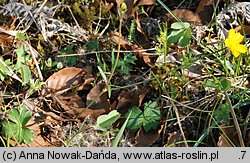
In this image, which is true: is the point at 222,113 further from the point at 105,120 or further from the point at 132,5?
the point at 132,5

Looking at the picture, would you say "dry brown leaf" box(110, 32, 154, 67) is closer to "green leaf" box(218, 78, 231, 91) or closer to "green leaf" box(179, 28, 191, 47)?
"green leaf" box(179, 28, 191, 47)


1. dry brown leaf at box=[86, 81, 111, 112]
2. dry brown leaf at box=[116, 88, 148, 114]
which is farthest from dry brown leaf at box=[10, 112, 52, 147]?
dry brown leaf at box=[116, 88, 148, 114]

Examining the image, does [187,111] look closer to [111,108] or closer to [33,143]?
[111,108]

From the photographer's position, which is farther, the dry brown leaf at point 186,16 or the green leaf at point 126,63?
the dry brown leaf at point 186,16

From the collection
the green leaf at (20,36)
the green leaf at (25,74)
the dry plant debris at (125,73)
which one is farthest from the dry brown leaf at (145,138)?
the green leaf at (20,36)

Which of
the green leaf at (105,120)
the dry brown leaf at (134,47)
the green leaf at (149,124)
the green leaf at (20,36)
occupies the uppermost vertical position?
the green leaf at (20,36)

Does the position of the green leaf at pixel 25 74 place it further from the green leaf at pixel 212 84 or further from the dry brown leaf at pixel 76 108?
the green leaf at pixel 212 84

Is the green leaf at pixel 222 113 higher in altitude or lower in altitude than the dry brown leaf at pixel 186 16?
lower
